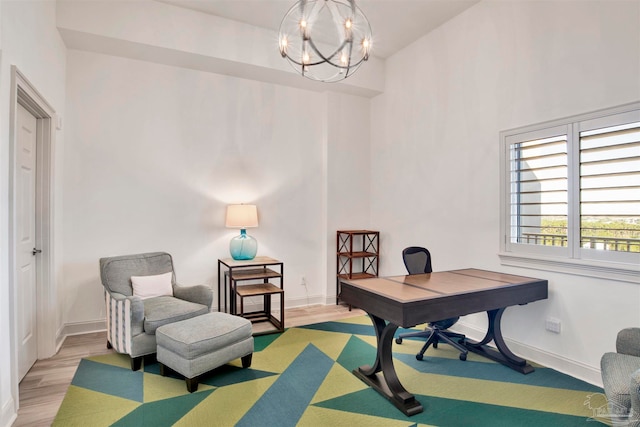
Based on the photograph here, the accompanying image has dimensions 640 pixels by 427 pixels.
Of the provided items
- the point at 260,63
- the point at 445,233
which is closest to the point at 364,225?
the point at 445,233

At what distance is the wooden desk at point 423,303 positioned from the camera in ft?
7.75

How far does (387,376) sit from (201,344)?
1.38m

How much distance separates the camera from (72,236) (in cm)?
368

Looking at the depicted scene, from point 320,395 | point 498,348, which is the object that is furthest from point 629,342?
point 320,395

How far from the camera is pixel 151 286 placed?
11.3 ft

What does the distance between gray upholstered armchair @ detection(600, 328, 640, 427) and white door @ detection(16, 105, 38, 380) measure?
379 cm

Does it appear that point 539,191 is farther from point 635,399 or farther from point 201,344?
point 201,344

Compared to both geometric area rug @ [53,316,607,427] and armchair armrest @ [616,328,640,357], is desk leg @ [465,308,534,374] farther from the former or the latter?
armchair armrest @ [616,328,640,357]

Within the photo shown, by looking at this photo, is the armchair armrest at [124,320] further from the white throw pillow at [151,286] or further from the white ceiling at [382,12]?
the white ceiling at [382,12]

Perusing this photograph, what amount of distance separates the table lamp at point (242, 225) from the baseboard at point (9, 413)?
224cm

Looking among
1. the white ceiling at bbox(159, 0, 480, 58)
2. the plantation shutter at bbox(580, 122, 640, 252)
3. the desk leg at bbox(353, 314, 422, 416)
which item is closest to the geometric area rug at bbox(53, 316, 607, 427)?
the desk leg at bbox(353, 314, 422, 416)

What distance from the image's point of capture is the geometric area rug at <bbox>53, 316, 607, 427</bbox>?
2.25 meters

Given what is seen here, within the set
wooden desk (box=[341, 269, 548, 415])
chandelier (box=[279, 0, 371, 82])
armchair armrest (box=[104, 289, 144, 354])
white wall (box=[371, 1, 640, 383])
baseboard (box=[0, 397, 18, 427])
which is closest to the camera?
baseboard (box=[0, 397, 18, 427])

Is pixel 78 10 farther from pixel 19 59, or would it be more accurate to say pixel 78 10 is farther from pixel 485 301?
pixel 485 301
